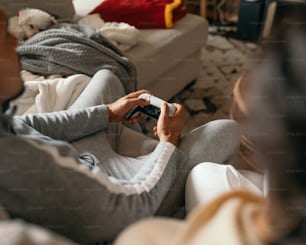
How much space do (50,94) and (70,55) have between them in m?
0.19

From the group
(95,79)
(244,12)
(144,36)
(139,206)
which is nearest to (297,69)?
(139,206)

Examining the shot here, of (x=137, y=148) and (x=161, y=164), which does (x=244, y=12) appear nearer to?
(x=137, y=148)

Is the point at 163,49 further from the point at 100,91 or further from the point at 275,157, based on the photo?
the point at 275,157

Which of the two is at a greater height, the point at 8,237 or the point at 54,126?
the point at 8,237

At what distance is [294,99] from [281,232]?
0.12 meters

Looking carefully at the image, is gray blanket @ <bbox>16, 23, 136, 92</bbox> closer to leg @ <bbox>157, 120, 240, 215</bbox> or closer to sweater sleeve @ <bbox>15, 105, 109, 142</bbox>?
sweater sleeve @ <bbox>15, 105, 109, 142</bbox>

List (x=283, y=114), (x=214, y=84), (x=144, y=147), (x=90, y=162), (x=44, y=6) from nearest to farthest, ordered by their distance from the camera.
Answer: (x=283, y=114)
(x=90, y=162)
(x=144, y=147)
(x=44, y=6)
(x=214, y=84)

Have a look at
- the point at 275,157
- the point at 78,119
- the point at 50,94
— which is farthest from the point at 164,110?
the point at 275,157

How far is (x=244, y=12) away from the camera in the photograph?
227 cm

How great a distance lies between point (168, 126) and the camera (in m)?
0.94

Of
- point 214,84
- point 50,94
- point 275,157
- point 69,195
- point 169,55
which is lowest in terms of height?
point 214,84

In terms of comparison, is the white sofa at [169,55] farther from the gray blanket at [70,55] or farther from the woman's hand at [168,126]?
the woman's hand at [168,126]

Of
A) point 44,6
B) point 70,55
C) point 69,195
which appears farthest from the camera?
point 44,6

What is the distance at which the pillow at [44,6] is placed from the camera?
1453 mm
